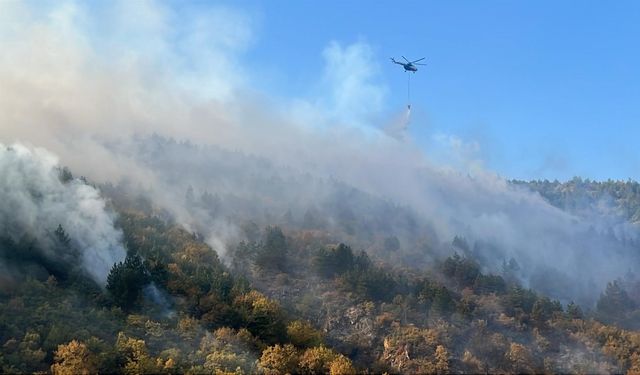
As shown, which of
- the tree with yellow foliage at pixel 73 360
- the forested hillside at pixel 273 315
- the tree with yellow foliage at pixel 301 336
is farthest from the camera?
the tree with yellow foliage at pixel 301 336

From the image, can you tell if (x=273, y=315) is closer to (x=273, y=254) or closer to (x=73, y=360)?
(x=73, y=360)

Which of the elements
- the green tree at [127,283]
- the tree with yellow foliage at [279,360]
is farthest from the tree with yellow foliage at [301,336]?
the green tree at [127,283]

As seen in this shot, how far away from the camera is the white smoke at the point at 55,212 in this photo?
10894 centimetres

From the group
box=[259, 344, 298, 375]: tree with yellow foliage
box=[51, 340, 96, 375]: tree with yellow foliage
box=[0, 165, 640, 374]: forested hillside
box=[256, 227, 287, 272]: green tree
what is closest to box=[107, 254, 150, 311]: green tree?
box=[0, 165, 640, 374]: forested hillside

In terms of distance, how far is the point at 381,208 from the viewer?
19575 cm

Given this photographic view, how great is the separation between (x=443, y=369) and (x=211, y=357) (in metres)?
33.1

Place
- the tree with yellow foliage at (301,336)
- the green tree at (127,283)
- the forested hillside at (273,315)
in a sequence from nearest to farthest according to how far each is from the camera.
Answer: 1. the forested hillside at (273,315)
2. the tree with yellow foliage at (301,336)
3. the green tree at (127,283)

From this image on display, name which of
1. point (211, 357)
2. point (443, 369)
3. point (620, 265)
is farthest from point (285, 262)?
point (620, 265)

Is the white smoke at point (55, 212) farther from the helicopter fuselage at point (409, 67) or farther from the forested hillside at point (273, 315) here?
the helicopter fuselage at point (409, 67)

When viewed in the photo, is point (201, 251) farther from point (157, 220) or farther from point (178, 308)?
point (178, 308)

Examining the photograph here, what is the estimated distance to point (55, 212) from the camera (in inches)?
4646

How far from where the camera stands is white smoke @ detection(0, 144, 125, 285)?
109 meters

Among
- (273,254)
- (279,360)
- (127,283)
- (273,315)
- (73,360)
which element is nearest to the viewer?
(73,360)

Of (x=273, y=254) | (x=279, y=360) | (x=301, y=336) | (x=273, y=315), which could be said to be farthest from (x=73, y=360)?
(x=273, y=254)
